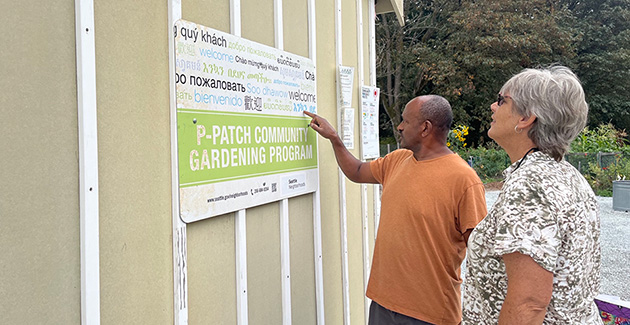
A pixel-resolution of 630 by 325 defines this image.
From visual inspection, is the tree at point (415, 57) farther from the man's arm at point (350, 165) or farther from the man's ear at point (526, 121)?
the man's ear at point (526, 121)

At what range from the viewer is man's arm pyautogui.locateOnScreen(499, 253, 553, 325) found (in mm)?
1354

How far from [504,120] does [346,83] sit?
59.7 inches

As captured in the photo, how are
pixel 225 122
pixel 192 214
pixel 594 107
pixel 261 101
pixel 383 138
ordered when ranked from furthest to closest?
pixel 383 138 < pixel 594 107 < pixel 261 101 < pixel 225 122 < pixel 192 214

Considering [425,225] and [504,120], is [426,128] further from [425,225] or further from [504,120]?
[504,120]

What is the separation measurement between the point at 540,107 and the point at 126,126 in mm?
1360

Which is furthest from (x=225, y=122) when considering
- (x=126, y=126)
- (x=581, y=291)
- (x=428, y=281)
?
(x=581, y=291)

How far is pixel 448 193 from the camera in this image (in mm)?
2264

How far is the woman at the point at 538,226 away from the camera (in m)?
1.37

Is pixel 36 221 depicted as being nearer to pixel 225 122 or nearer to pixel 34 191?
pixel 34 191

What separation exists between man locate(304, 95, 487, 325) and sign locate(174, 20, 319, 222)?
284 millimetres

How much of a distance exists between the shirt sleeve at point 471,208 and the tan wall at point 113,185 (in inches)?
36.3

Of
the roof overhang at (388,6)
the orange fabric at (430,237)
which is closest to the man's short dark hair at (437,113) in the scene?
the orange fabric at (430,237)

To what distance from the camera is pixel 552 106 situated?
4.85 ft

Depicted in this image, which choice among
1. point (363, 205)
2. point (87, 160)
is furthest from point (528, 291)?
point (363, 205)
